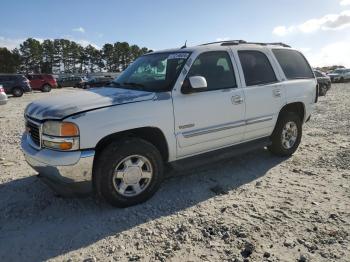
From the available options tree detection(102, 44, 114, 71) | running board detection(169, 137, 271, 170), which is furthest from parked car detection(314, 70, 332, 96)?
tree detection(102, 44, 114, 71)

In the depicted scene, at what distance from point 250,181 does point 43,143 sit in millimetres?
2872

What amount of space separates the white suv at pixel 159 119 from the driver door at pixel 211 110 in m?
0.01

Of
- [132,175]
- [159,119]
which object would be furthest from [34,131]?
[159,119]

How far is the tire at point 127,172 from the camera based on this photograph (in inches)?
154

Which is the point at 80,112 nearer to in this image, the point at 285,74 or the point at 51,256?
the point at 51,256

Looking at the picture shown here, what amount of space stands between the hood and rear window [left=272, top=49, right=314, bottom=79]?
2772 mm

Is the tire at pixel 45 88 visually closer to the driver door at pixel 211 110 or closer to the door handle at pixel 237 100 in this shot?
the driver door at pixel 211 110

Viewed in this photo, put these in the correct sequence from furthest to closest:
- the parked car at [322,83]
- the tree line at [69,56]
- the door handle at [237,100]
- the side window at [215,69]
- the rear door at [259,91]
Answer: the tree line at [69,56] < the parked car at [322,83] < the rear door at [259,91] < the door handle at [237,100] < the side window at [215,69]

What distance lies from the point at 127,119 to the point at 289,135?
133 inches

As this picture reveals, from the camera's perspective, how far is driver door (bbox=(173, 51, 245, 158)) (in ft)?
14.6

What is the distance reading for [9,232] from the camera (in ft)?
A: 12.2

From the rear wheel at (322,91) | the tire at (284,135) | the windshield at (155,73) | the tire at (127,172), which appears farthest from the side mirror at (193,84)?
the rear wheel at (322,91)

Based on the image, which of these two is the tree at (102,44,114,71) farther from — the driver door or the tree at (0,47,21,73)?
the driver door

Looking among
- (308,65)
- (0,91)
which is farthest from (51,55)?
(308,65)
